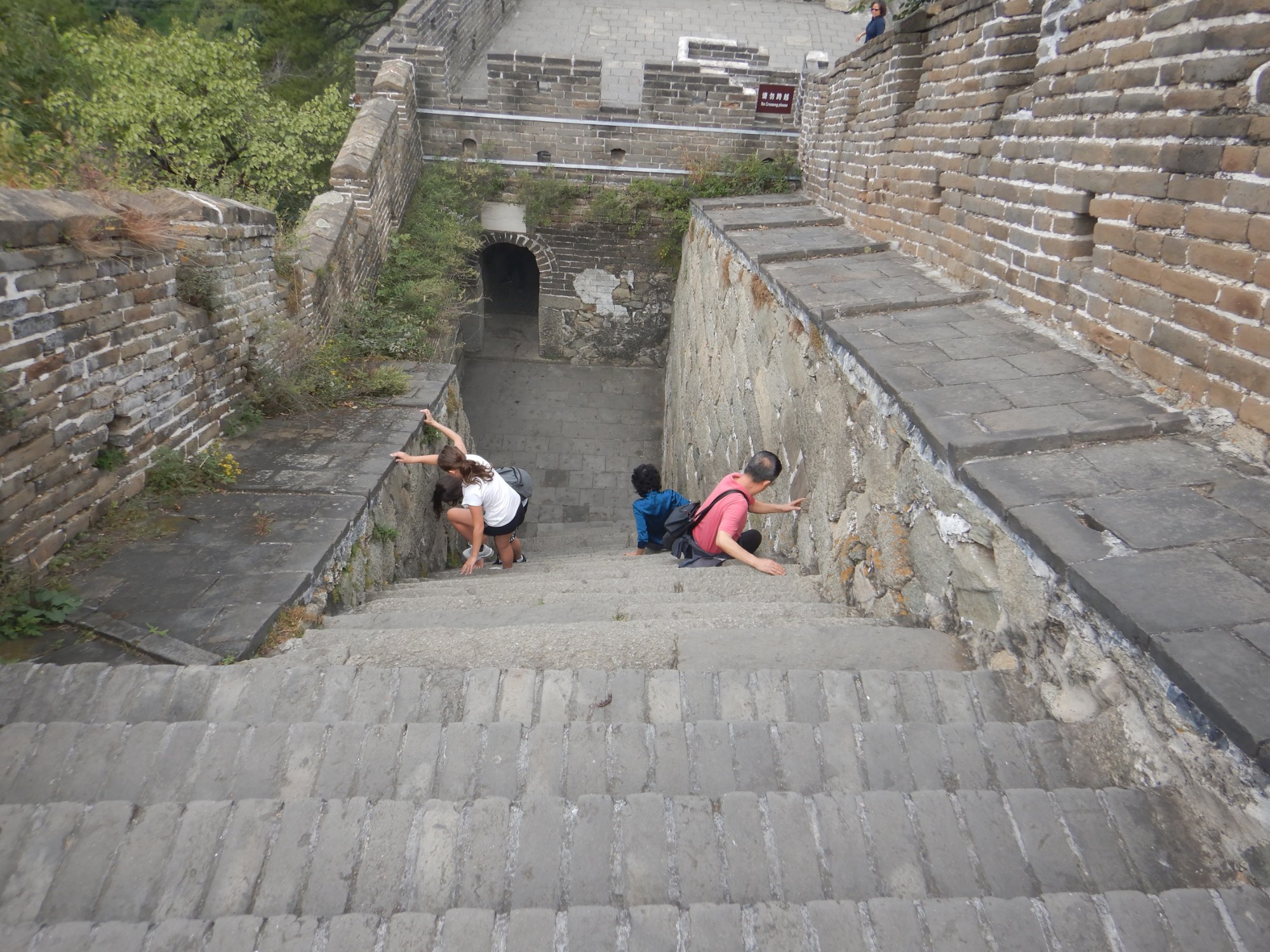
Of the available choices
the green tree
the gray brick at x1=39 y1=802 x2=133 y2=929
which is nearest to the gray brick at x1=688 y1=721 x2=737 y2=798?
the gray brick at x1=39 y1=802 x2=133 y2=929

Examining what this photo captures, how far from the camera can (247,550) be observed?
3379mm

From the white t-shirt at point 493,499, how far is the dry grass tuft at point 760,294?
2.14 metres

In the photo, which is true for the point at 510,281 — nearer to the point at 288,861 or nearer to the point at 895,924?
the point at 288,861

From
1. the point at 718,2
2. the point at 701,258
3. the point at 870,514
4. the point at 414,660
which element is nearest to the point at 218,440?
the point at 414,660

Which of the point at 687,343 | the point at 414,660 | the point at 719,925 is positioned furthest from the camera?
the point at 687,343

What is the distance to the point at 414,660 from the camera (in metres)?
2.47

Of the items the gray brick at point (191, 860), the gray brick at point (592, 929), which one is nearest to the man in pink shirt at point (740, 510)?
the gray brick at point (592, 929)

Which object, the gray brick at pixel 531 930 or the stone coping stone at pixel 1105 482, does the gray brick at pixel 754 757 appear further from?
the stone coping stone at pixel 1105 482

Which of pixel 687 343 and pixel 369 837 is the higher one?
pixel 369 837

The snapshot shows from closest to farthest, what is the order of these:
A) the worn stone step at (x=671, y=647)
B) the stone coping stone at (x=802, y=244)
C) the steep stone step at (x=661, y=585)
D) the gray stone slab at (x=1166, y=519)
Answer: the gray stone slab at (x=1166, y=519) → the worn stone step at (x=671, y=647) → the steep stone step at (x=661, y=585) → the stone coping stone at (x=802, y=244)

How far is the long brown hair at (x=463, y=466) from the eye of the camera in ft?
15.1

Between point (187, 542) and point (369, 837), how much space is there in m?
2.42

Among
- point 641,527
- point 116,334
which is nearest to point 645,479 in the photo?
point 641,527

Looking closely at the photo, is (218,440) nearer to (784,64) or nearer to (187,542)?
(187,542)
